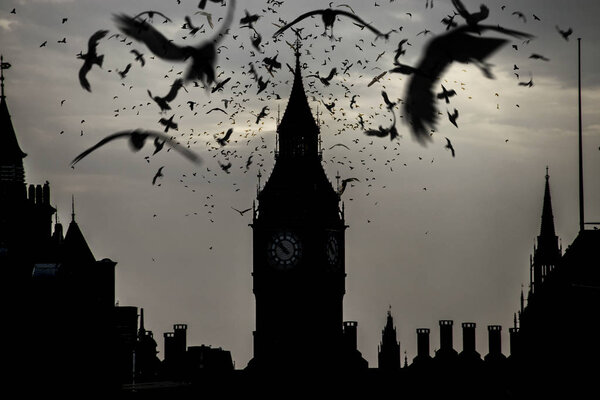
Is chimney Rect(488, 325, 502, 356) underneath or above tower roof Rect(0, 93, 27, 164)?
underneath

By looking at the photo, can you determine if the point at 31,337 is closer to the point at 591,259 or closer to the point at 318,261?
the point at 591,259

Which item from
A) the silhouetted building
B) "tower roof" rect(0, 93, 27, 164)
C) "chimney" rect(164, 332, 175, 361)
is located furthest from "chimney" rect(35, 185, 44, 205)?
"chimney" rect(164, 332, 175, 361)

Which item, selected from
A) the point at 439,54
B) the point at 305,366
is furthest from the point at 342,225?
the point at 439,54

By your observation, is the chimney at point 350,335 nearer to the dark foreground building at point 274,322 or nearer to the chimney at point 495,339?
the dark foreground building at point 274,322

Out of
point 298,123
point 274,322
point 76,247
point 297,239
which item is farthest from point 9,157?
point 274,322

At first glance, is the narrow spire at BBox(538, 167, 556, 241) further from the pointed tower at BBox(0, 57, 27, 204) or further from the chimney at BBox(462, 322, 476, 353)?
the pointed tower at BBox(0, 57, 27, 204)

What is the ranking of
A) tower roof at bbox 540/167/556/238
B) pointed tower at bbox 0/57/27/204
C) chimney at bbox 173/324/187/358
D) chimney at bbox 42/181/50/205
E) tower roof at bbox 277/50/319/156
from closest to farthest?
1. pointed tower at bbox 0/57/27/204
2. chimney at bbox 42/181/50/205
3. chimney at bbox 173/324/187/358
4. tower roof at bbox 277/50/319/156
5. tower roof at bbox 540/167/556/238

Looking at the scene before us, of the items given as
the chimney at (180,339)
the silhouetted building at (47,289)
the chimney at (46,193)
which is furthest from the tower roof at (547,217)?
the chimney at (46,193)
